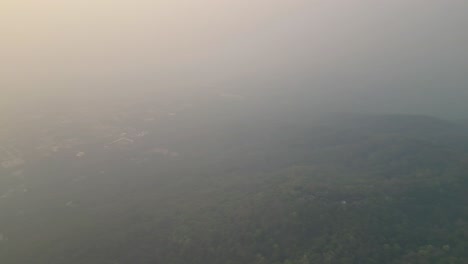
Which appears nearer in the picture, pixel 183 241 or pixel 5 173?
pixel 183 241

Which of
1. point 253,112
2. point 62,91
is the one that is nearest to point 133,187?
point 253,112

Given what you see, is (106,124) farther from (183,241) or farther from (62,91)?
(183,241)

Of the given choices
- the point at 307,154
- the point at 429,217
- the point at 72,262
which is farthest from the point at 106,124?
the point at 429,217

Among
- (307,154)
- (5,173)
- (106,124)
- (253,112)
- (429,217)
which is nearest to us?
(429,217)

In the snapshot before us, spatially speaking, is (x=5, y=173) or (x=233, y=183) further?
(x=5, y=173)

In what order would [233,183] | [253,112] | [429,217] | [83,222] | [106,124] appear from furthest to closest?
[253,112] → [106,124] → [233,183] → [83,222] → [429,217]

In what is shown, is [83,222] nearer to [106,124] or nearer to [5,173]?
[5,173]
